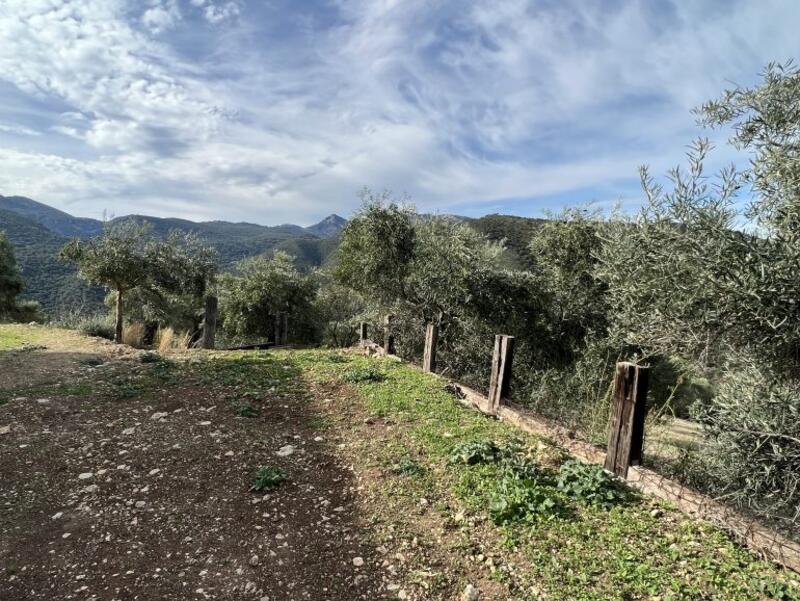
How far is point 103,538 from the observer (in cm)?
378

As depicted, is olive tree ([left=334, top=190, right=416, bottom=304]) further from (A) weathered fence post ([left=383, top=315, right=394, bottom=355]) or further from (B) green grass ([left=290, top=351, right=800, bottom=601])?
(B) green grass ([left=290, top=351, right=800, bottom=601])

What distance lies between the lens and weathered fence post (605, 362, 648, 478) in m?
4.49

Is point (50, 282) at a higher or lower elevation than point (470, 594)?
lower

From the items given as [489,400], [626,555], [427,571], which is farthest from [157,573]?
[489,400]

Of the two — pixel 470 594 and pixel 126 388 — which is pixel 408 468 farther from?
pixel 126 388

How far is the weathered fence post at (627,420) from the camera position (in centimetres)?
449

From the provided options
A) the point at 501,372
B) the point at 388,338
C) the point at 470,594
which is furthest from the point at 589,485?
the point at 388,338

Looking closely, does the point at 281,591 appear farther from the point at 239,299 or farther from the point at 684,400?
the point at 239,299

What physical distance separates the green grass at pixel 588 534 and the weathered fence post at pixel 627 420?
33 centimetres

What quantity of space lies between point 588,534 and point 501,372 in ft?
10.8

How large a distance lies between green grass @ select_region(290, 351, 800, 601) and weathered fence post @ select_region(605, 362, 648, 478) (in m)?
0.33

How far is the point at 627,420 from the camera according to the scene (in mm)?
4531

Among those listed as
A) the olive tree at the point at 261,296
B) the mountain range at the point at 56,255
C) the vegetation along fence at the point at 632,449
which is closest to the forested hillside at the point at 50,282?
the mountain range at the point at 56,255

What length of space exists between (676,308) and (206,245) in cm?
1467
